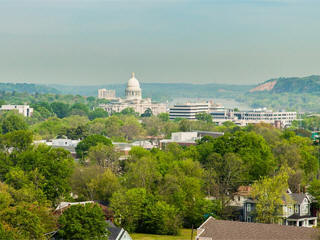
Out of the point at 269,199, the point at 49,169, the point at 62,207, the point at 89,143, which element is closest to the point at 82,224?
the point at 62,207

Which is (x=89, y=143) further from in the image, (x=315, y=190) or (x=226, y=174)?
(x=315, y=190)

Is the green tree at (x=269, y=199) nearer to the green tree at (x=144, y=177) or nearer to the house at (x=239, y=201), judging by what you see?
the house at (x=239, y=201)

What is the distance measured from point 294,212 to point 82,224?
2158cm

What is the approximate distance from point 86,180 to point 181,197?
30.7ft

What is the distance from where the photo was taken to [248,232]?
60344 mm

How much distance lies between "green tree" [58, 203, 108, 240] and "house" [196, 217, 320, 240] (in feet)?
25.0

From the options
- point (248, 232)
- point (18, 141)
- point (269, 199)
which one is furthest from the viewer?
point (18, 141)

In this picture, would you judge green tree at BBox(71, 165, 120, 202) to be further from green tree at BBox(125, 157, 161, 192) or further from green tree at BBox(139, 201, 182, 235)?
green tree at BBox(139, 201, 182, 235)

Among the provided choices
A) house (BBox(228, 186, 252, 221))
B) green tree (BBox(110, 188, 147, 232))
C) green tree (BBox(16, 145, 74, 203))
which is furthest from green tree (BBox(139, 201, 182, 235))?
green tree (BBox(16, 145, 74, 203))

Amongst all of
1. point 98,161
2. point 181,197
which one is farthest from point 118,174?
point 181,197

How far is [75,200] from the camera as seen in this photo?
240ft

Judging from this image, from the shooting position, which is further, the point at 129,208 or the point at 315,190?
the point at 315,190

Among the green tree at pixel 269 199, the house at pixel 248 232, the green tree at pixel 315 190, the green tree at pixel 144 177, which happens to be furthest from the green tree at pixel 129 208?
the green tree at pixel 315 190

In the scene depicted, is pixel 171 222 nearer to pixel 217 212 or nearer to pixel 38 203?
pixel 217 212
